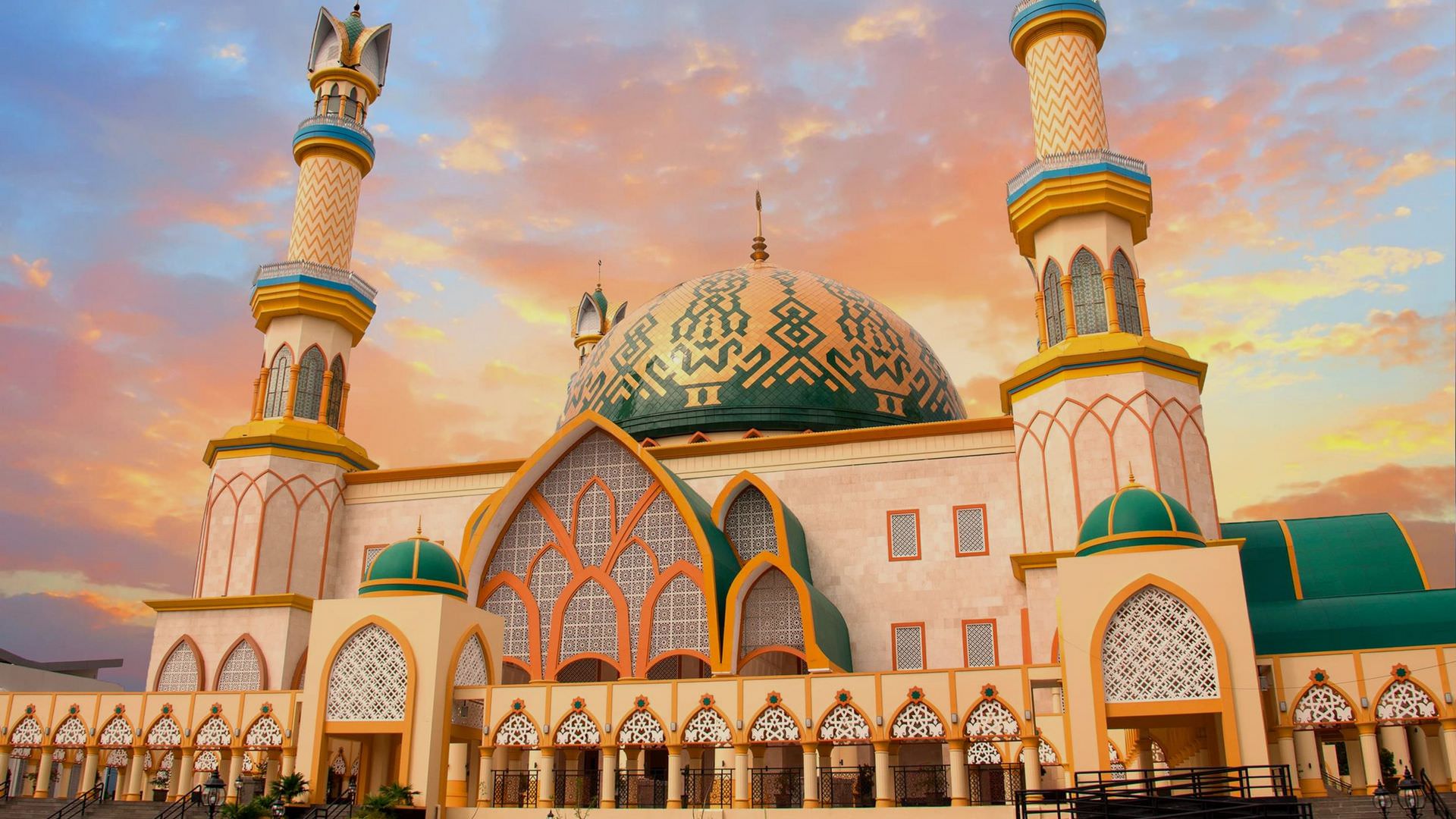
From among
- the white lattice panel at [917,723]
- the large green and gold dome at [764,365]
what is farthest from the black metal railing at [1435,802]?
the large green and gold dome at [764,365]

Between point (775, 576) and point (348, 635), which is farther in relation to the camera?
point (775, 576)

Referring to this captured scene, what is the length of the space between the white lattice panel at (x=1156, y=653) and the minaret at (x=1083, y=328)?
354 cm

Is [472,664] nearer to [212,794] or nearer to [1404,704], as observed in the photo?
[212,794]

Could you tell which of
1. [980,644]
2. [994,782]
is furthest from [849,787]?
[980,644]

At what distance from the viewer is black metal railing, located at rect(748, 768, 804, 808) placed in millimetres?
13854

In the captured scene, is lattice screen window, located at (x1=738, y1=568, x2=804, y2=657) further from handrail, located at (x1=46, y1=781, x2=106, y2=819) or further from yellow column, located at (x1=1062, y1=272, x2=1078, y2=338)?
handrail, located at (x1=46, y1=781, x2=106, y2=819)

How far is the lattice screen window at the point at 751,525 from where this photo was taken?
59.1 feet

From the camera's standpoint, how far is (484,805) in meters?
14.3

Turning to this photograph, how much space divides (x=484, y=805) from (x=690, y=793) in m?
2.41

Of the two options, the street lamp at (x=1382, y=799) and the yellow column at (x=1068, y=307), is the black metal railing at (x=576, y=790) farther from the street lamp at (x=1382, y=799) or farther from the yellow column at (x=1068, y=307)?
the yellow column at (x=1068, y=307)

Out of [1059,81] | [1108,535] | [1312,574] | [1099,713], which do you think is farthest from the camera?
[1059,81]

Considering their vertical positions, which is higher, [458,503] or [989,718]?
[458,503]

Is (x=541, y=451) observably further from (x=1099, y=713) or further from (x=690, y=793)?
(x=1099, y=713)

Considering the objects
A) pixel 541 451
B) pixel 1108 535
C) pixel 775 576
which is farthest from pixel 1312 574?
pixel 541 451
